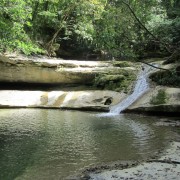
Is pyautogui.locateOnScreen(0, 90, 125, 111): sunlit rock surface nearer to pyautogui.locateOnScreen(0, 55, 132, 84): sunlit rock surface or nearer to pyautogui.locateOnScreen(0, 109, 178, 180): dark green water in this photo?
pyautogui.locateOnScreen(0, 55, 132, 84): sunlit rock surface

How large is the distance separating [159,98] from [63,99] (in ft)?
17.9

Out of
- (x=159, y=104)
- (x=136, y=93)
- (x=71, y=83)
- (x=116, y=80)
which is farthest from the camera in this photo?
(x=71, y=83)

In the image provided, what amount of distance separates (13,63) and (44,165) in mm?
13116

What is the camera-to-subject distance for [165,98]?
49.1 feet

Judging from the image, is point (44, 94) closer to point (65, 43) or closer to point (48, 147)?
point (48, 147)

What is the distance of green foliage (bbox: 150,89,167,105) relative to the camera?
14855 mm

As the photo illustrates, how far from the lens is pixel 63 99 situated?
59.0 feet

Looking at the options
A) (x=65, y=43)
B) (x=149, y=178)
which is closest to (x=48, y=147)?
(x=149, y=178)

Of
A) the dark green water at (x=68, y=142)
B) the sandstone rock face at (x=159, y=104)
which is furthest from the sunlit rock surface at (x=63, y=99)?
the dark green water at (x=68, y=142)

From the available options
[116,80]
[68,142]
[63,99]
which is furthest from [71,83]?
[68,142]

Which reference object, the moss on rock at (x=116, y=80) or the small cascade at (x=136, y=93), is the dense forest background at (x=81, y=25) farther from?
the small cascade at (x=136, y=93)

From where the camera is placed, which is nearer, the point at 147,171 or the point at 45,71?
the point at 147,171

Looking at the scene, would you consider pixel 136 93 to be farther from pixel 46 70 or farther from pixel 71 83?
pixel 46 70

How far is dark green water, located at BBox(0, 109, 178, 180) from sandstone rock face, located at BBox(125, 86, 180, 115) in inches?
25.8
